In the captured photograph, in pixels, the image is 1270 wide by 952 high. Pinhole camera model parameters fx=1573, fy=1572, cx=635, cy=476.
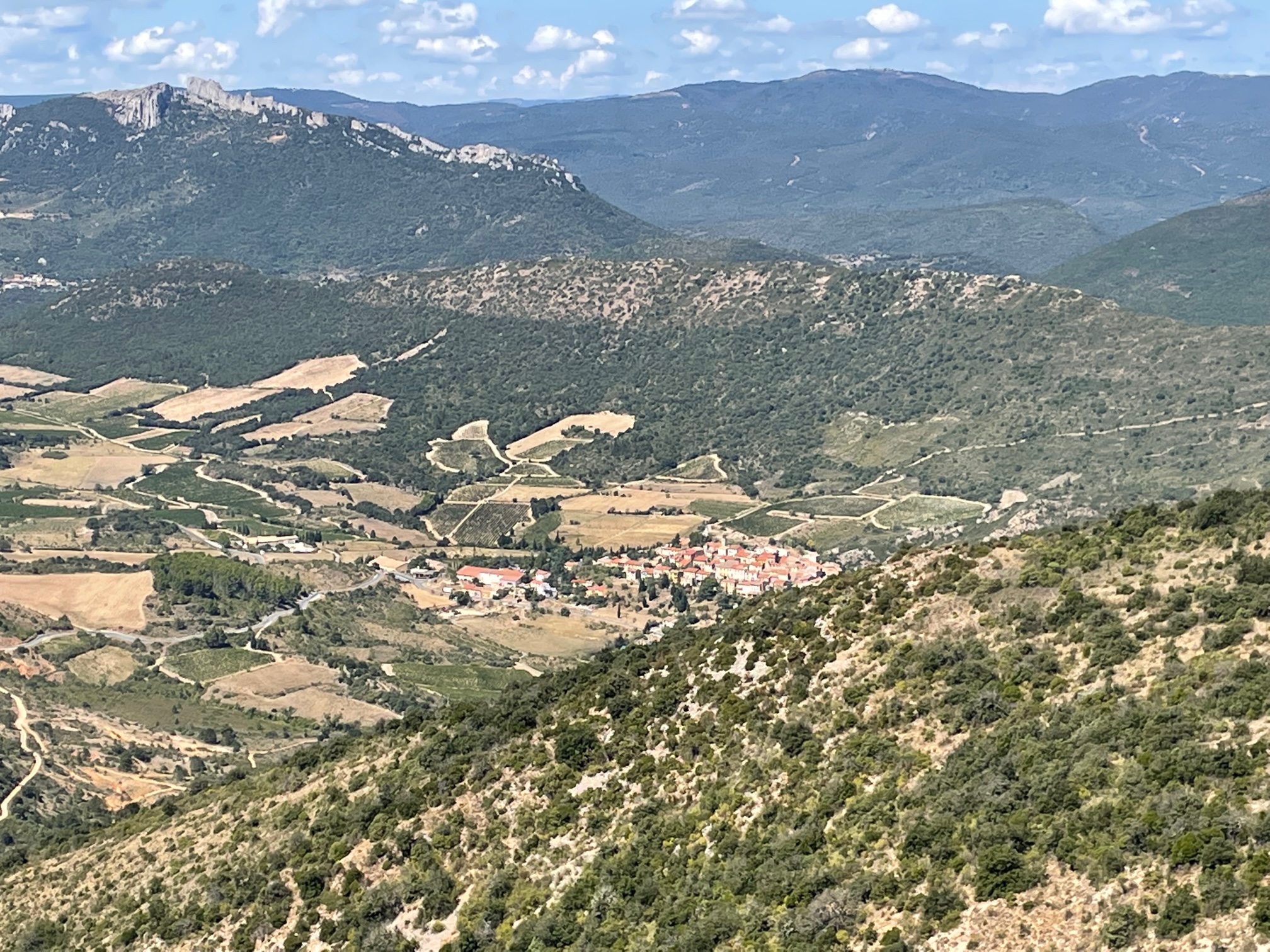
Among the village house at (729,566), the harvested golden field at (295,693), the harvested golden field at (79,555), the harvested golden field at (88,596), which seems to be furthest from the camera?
the harvested golden field at (79,555)

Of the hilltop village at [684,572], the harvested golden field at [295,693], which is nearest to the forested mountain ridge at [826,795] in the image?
the harvested golden field at [295,693]

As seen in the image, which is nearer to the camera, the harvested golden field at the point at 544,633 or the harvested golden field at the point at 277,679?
the harvested golden field at the point at 277,679

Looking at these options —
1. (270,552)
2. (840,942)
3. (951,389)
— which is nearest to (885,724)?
(840,942)

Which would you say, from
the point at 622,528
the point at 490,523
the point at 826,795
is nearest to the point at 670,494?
the point at 622,528

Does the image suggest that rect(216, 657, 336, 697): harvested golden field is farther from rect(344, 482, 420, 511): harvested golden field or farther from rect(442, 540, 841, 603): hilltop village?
rect(344, 482, 420, 511): harvested golden field

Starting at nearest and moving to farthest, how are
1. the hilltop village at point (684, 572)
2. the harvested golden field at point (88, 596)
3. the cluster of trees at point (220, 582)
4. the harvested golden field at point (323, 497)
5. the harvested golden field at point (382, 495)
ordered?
the harvested golden field at point (88, 596) → the cluster of trees at point (220, 582) → the hilltop village at point (684, 572) → the harvested golden field at point (382, 495) → the harvested golden field at point (323, 497)

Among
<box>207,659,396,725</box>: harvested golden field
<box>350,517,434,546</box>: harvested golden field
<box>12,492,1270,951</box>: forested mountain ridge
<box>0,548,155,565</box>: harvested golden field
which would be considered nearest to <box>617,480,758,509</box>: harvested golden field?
<box>350,517,434,546</box>: harvested golden field

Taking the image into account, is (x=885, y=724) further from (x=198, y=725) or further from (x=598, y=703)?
(x=198, y=725)

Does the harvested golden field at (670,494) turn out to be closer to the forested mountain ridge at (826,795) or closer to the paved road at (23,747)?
the paved road at (23,747)
